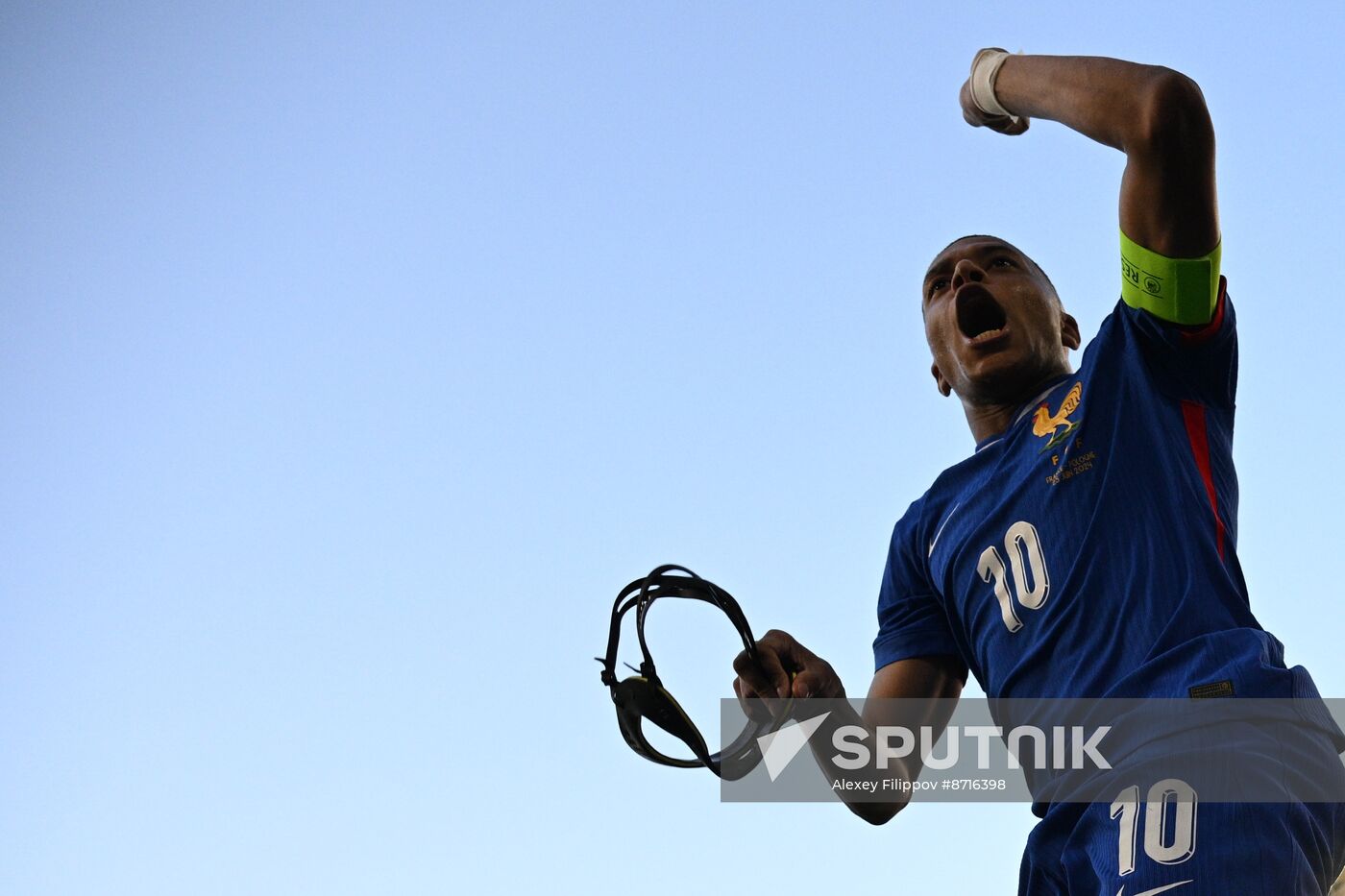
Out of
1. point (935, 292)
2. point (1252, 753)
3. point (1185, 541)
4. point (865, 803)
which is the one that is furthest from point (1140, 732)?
point (935, 292)

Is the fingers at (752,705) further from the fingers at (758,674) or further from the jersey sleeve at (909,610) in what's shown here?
the jersey sleeve at (909,610)

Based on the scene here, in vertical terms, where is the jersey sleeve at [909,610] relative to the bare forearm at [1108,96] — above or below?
below

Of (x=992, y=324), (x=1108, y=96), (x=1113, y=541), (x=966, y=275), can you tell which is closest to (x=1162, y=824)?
(x=1113, y=541)

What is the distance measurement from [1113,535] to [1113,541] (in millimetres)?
16

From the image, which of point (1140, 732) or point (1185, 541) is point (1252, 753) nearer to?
point (1140, 732)

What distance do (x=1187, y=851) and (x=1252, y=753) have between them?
0.88ft

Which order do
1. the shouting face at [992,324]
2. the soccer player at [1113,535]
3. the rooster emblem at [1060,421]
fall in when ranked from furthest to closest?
the shouting face at [992,324] < the rooster emblem at [1060,421] < the soccer player at [1113,535]

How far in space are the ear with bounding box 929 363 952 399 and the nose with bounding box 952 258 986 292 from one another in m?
0.35

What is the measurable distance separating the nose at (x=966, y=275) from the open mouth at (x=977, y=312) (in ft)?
0.12

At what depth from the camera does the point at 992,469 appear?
4078 mm

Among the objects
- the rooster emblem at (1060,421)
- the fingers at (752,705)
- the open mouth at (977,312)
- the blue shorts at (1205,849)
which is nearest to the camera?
the blue shorts at (1205,849)

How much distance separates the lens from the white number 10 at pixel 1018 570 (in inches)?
140

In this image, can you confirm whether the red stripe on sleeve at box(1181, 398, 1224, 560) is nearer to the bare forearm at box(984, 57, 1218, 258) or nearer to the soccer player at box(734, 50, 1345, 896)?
the soccer player at box(734, 50, 1345, 896)

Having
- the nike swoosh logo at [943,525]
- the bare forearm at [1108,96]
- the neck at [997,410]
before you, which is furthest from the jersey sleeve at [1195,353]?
the nike swoosh logo at [943,525]
